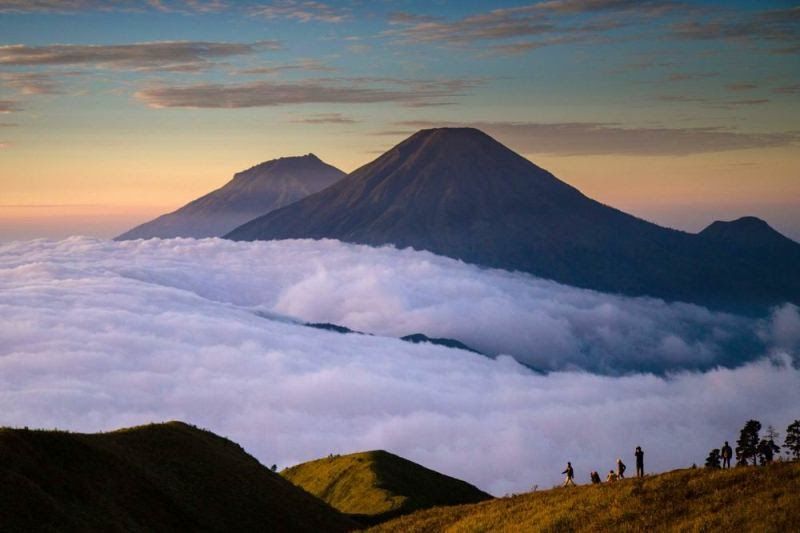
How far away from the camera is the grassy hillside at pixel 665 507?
108 feet

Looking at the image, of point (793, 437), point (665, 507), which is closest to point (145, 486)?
point (665, 507)

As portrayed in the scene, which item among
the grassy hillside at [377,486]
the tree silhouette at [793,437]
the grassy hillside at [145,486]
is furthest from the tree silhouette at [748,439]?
the grassy hillside at [145,486]

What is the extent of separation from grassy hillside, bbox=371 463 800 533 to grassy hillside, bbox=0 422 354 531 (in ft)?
49.0

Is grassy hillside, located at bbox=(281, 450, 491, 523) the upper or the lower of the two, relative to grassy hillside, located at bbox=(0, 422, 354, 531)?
lower

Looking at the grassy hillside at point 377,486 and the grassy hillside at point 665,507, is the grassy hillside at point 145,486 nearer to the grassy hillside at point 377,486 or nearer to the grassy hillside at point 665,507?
the grassy hillside at point 665,507

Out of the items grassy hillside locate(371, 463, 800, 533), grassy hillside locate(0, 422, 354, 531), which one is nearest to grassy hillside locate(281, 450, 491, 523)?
grassy hillside locate(0, 422, 354, 531)

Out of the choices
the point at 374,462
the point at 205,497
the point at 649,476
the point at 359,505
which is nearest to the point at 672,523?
the point at 649,476

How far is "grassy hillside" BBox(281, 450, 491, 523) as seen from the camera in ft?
280

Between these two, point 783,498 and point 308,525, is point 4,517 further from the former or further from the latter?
point 783,498

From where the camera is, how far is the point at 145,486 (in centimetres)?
5325

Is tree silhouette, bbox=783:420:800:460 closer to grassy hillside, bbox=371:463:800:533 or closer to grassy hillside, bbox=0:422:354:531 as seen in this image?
grassy hillside, bbox=0:422:354:531

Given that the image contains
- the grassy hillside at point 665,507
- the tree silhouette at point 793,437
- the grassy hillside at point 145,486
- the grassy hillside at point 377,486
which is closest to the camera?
the grassy hillside at point 665,507

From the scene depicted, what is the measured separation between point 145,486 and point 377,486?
4083 cm

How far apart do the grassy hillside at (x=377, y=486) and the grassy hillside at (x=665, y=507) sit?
126 ft
